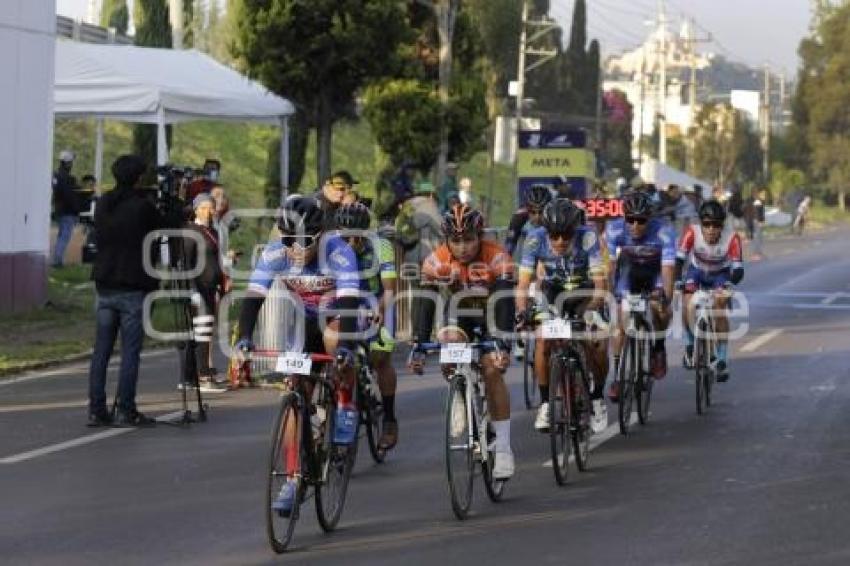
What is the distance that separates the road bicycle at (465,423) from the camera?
30.7ft

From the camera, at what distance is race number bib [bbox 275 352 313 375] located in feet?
28.0

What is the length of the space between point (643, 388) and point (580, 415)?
8.73ft

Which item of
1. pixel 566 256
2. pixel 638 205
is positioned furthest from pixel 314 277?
pixel 638 205

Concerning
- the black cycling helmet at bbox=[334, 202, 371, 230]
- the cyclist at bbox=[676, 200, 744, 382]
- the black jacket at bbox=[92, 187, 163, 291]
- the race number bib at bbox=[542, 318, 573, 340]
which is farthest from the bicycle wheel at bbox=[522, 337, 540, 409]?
the black cycling helmet at bbox=[334, 202, 371, 230]

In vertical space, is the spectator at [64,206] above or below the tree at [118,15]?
below

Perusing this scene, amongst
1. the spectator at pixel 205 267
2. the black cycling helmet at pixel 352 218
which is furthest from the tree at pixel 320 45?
the black cycling helmet at pixel 352 218

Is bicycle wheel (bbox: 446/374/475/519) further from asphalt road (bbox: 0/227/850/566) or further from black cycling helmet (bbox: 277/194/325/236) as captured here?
black cycling helmet (bbox: 277/194/325/236)

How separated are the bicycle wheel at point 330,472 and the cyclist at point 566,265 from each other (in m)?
2.31

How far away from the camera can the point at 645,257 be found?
1405 cm

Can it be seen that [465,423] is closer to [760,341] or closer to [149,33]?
[760,341]

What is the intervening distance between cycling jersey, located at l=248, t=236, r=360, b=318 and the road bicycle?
0.58m

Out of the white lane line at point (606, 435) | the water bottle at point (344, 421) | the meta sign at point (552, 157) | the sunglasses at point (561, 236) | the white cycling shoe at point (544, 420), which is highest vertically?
the meta sign at point (552, 157)

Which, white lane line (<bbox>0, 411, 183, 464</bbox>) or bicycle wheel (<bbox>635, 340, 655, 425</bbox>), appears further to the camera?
bicycle wheel (<bbox>635, 340, 655, 425</bbox>)

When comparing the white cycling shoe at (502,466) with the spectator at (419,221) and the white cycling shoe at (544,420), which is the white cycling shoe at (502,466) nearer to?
the white cycling shoe at (544,420)
